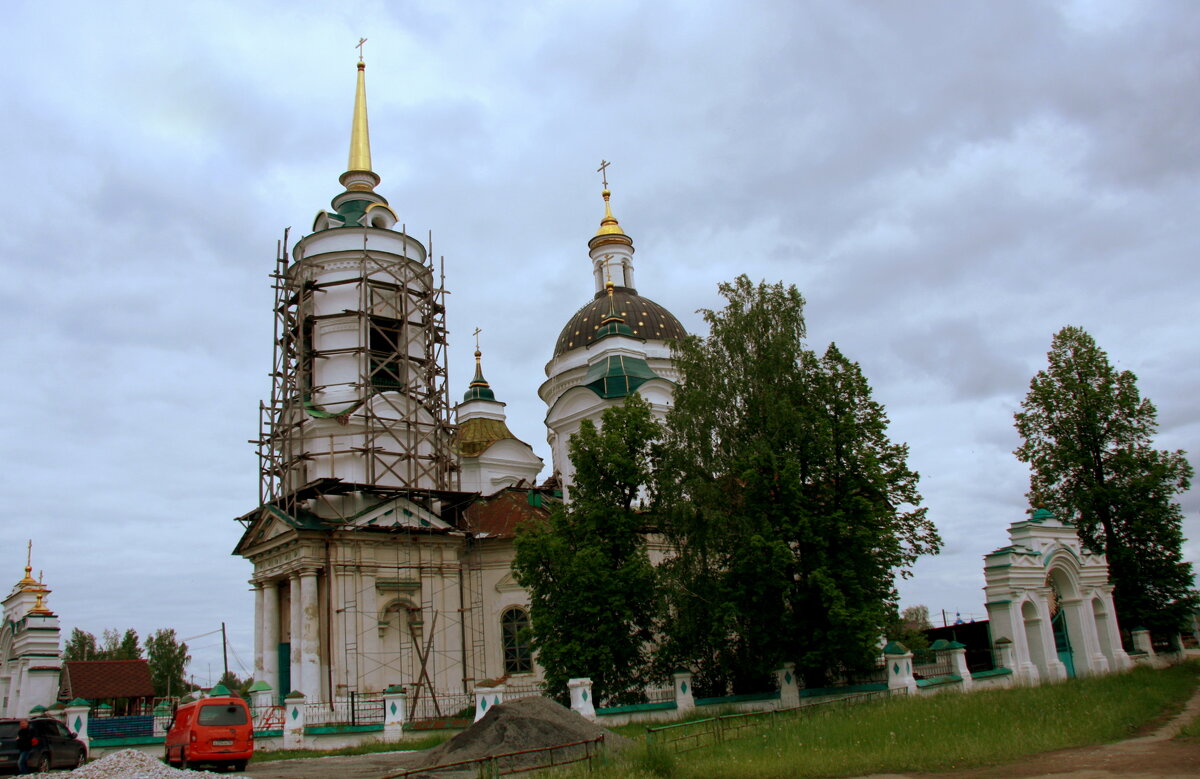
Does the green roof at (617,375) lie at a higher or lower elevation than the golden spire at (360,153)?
lower

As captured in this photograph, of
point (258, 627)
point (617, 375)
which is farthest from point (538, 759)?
point (617, 375)

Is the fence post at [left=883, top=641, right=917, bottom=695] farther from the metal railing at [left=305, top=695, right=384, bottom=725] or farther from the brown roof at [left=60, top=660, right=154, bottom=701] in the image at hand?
the brown roof at [left=60, top=660, right=154, bottom=701]

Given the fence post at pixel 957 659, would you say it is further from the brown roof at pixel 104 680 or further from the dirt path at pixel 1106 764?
the brown roof at pixel 104 680

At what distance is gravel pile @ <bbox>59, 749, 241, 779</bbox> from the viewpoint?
460 inches

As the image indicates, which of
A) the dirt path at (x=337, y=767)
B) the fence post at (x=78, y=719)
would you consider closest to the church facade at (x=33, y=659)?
the fence post at (x=78, y=719)

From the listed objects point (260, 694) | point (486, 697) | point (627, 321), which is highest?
point (627, 321)

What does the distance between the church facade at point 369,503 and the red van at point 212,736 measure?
29.1ft

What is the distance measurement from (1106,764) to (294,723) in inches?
560

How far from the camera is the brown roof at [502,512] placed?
2917 centimetres

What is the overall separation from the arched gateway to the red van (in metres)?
17.0

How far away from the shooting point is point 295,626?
25.0 meters

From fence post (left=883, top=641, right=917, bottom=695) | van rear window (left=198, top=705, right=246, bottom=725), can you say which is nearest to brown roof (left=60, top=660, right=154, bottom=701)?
van rear window (left=198, top=705, right=246, bottom=725)

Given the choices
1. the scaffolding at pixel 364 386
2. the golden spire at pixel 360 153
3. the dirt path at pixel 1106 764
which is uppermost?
the golden spire at pixel 360 153

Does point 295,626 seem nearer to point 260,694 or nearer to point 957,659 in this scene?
point 260,694
